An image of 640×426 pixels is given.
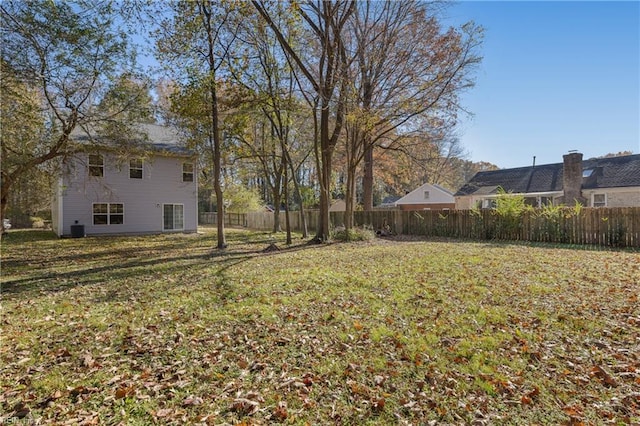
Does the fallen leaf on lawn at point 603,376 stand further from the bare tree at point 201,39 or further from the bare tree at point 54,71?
the bare tree at point 54,71

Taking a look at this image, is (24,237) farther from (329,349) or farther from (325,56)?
(329,349)

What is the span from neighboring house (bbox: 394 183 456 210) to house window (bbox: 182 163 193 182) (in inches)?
741

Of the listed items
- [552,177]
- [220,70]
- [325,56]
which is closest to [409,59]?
[325,56]

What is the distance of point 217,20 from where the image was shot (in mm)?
11227

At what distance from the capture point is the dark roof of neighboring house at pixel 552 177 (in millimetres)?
20359

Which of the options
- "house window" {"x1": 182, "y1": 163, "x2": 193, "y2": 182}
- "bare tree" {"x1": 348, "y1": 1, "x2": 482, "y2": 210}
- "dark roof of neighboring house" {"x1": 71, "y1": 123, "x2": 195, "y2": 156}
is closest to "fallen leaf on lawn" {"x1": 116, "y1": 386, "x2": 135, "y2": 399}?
"bare tree" {"x1": 348, "y1": 1, "x2": 482, "y2": 210}

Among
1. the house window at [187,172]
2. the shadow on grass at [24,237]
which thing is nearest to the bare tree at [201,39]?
the house window at [187,172]

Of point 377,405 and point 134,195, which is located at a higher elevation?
point 134,195

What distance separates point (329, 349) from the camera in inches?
147

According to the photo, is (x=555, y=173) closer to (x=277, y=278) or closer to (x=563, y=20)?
(x=563, y=20)

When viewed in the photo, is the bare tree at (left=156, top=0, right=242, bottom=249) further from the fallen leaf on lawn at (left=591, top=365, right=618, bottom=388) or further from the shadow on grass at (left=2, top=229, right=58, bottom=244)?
the fallen leaf on lawn at (left=591, top=365, right=618, bottom=388)

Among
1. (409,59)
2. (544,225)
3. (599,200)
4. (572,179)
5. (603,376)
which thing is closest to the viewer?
(603,376)

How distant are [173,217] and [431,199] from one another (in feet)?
67.9

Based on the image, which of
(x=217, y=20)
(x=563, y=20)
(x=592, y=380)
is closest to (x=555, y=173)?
(x=563, y=20)
